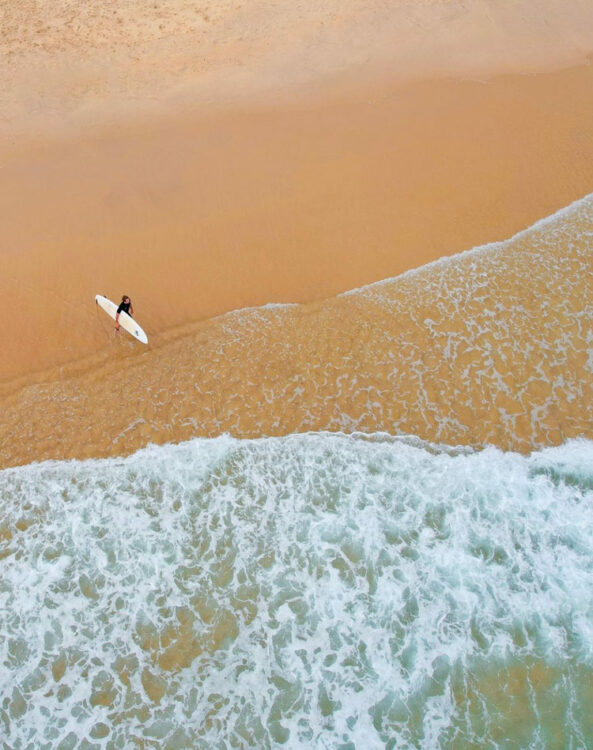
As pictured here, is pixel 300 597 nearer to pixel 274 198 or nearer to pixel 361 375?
pixel 361 375

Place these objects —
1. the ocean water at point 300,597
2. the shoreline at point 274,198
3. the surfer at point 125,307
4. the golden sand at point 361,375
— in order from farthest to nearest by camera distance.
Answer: the shoreline at point 274,198 → the surfer at point 125,307 → the golden sand at point 361,375 → the ocean water at point 300,597

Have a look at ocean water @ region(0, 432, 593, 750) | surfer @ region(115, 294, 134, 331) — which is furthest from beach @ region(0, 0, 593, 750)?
surfer @ region(115, 294, 134, 331)

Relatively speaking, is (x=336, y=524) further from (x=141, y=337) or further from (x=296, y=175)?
(x=296, y=175)

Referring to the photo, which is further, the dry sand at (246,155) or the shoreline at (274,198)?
the shoreline at (274,198)

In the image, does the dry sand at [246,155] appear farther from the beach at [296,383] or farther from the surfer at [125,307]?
the surfer at [125,307]

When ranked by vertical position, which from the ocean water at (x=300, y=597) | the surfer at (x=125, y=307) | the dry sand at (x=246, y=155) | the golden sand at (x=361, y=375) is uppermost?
the dry sand at (x=246, y=155)

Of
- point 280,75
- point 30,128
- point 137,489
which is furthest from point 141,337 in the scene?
point 280,75

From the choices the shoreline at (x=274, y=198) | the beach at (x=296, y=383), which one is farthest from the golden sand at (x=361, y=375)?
the shoreline at (x=274, y=198)
